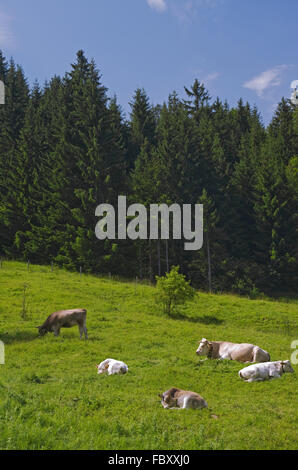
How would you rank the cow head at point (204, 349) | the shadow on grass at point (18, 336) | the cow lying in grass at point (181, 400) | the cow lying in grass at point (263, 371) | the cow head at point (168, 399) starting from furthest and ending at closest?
the shadow on grass at point (18, 336), the cow head at point (204, 349), the cow lying in grass at point (263, 371), the cow head at point (168, 399), the cow lying in grass at point (181, 400)

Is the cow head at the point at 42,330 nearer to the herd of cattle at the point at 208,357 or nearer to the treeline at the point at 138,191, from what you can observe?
the herd of cattle at the point at 208,357

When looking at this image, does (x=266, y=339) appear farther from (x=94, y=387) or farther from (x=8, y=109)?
(x=8, y=109)

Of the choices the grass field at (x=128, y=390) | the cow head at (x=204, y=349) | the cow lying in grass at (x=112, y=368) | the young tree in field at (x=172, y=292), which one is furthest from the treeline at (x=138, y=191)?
the cow lying in grass at (x=112, y=368)

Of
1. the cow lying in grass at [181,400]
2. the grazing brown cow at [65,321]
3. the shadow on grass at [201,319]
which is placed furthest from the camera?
the shadow on grass at [201,319]

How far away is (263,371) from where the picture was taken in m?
11.4

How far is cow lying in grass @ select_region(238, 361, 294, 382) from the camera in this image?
11328mm

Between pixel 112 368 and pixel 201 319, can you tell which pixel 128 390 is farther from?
pixel 201 319

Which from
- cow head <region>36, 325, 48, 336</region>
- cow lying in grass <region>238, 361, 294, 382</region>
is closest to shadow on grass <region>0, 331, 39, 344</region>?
cow head <region>36, 325, 48, 336</region>

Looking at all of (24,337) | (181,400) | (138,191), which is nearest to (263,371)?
(181,400)

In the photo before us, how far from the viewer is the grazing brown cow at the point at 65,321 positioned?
56.3ft

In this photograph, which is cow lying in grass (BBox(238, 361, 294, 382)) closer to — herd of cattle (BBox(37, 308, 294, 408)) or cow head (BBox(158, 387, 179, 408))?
herd of cattle (BBox(37, 308, 294, 408))

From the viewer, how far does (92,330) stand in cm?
1884

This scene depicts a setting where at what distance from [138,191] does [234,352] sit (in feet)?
124

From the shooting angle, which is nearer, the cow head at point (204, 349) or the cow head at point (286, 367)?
the cow head at point (286, 367)
